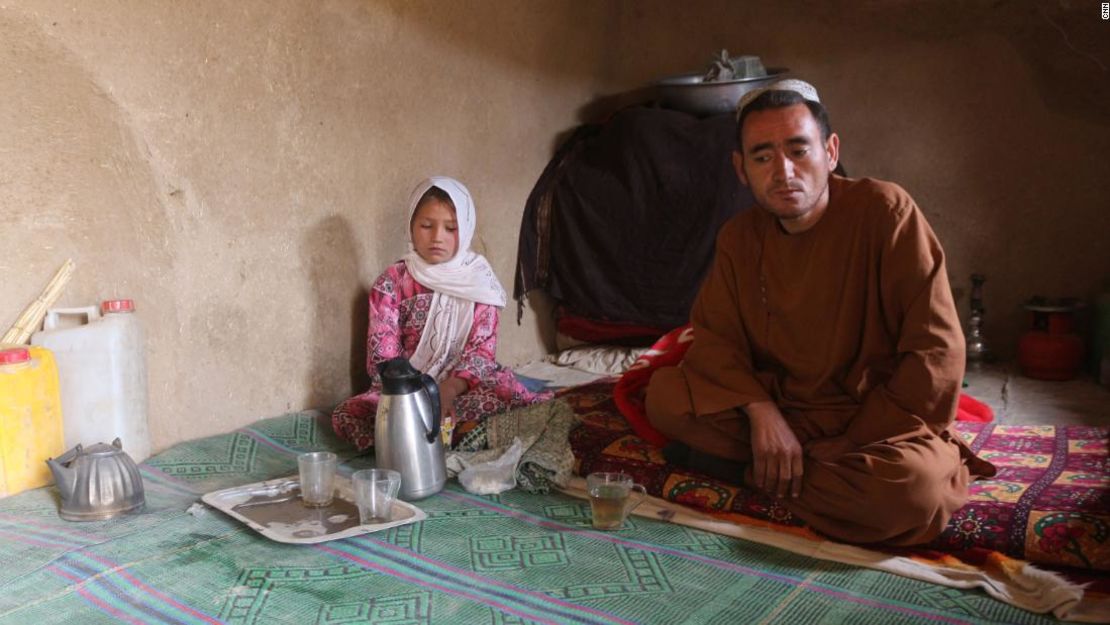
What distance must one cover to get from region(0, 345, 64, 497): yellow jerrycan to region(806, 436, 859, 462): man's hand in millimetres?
2192

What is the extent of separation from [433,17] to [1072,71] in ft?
9.84

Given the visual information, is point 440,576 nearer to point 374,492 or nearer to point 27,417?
point 374,492

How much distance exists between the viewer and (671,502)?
264 centimetres

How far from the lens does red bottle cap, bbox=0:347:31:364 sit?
2420 millimetres

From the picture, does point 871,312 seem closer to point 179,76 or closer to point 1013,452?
point 1013,452

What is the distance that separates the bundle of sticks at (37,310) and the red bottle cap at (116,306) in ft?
0.41

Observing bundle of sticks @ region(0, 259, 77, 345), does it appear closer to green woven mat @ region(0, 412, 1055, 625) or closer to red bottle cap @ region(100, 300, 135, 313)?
red bottle cap @ region(100, 300, 135, 313)

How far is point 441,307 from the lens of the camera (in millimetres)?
3426

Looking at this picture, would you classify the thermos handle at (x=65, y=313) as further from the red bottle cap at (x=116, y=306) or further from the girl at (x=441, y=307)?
the girl at (x=441, y=307)

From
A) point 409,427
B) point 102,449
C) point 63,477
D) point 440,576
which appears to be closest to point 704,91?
point 409,427

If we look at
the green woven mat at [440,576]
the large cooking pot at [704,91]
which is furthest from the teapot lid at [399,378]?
the large cooking pot at [704,91]

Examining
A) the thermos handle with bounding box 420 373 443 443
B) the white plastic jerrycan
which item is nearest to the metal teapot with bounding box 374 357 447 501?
the thermos handle with bounding box 420 373 443 443

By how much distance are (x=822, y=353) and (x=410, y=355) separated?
163 cm

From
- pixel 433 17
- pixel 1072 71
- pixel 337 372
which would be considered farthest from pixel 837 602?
pixel 1072 71
